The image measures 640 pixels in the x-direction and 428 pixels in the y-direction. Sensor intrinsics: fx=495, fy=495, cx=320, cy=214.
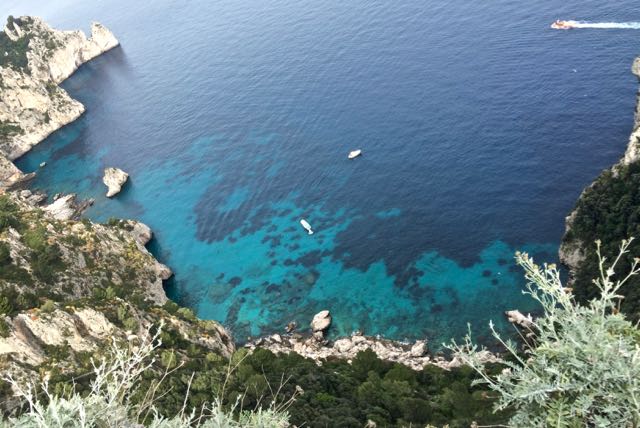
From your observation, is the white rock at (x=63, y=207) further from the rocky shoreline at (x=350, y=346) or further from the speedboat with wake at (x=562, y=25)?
the speedboat with wake at (x=562, y=25)

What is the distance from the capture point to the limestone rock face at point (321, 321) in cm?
6384

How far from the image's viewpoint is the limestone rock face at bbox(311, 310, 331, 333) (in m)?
63.8

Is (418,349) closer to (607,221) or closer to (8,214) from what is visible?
(607,221)

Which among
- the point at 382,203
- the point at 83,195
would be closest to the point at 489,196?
the point at 382,203

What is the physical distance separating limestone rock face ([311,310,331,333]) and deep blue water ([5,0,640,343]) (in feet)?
4.83

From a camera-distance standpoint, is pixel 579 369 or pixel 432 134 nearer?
pixel 579 369

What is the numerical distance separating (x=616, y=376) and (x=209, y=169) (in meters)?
97.3

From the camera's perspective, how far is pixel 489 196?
77.4 m

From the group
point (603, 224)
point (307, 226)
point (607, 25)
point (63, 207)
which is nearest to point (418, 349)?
point (603, 224)

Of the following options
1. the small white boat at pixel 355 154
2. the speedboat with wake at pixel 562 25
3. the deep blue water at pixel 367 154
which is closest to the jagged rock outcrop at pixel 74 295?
the deep blue water at pixel 367 154

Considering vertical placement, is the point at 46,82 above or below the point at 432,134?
above

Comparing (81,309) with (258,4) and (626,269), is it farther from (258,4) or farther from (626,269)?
(258,4)

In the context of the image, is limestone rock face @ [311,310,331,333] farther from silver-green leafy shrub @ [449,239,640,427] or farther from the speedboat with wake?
the speedboat with wake

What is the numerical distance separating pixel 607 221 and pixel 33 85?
451 feet
